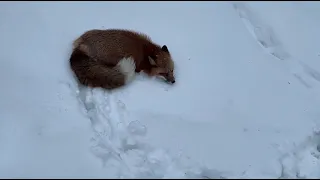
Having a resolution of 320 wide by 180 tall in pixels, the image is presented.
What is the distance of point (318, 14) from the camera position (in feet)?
19.4

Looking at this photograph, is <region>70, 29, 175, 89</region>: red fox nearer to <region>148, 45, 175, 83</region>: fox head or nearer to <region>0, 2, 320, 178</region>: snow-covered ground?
<region>148, 45, 175, 83</region>: fox head

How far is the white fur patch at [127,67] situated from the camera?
188 inches

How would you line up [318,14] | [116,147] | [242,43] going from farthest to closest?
[318,14] → [242,43] → [116,147]

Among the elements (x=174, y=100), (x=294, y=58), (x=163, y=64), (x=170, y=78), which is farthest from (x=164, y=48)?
(x=294, y=58)

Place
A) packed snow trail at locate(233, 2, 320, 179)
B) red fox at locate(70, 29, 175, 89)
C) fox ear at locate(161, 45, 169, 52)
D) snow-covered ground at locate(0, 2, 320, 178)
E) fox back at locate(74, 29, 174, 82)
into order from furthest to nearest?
fox ear at locate(161, 45, 169, 52), fox back at locate(74, 29, 174, 82), red fox at locate(70, 29, 175, 89), packed snow trail at locate(233, 2, 320, 179), snow-covered ground at locate(0, 2, 320, 178)

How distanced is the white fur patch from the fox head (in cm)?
26

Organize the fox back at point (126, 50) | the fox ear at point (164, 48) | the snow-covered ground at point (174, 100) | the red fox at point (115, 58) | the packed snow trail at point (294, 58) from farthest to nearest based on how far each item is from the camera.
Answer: the fox ear at point (164, 48), the fox back at point (126, 50), the red fox at point (115, 58), the packed snow trail at point (294, 58), the snow-covered ground at point (174, 100)

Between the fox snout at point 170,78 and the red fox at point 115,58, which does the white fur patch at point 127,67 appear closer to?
the red fox at point 115,58

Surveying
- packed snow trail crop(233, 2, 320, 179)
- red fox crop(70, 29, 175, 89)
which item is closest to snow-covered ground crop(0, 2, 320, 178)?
packed snow trail crop(233, 2, 320, 179)

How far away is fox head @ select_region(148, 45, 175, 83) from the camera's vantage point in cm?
495

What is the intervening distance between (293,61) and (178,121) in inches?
75.2

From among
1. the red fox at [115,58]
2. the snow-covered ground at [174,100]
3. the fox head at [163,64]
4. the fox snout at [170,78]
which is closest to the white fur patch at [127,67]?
the red fox at [115,58]

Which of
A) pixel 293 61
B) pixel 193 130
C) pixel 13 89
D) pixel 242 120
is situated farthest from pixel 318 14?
pixel 13 89

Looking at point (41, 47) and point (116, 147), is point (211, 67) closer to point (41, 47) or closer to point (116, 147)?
point (116, 147)
